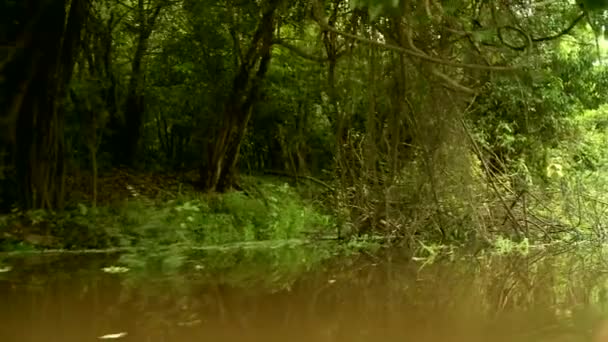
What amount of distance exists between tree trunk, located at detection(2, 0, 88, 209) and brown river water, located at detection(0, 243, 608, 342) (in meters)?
1.52

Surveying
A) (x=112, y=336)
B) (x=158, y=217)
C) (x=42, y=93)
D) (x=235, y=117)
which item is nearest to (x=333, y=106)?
(x=158, y=217)

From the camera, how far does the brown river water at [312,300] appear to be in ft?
18.6

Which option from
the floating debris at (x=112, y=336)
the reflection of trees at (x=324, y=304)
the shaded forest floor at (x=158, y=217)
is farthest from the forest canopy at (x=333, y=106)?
the floating debris at (x=112, y=336)

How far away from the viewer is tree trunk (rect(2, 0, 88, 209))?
10.4 m

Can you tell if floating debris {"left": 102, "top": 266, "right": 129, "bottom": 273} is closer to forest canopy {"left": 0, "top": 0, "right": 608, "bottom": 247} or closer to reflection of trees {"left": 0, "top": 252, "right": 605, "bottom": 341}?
reflection of trees {"left": 0, "top": 252, "right": 605, "bottom": 341}

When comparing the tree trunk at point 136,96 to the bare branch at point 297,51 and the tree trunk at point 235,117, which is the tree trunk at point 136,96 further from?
the bare branch at point 297,51

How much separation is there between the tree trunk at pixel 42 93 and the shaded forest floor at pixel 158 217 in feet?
1.48

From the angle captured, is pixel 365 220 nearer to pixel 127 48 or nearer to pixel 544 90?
pixel 544 90

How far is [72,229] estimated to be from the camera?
10.6 metres

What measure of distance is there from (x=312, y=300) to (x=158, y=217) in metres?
5.41

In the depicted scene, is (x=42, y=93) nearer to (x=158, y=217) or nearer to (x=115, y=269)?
(x=158, y=217)

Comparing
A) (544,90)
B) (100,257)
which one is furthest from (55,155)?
(544,90)

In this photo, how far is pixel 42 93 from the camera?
10.7 metres

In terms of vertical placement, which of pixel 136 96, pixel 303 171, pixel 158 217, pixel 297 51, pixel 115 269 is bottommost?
pixel 115 269
